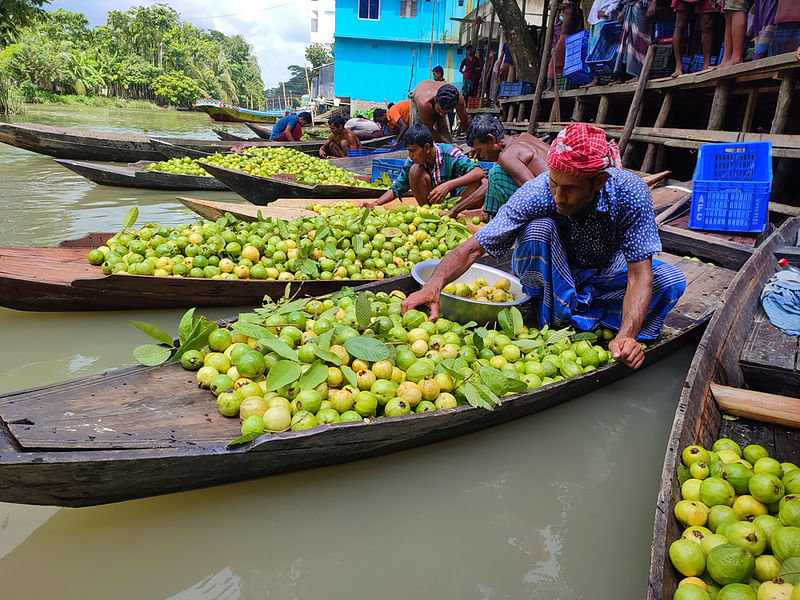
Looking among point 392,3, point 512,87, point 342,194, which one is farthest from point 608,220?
point 392,3

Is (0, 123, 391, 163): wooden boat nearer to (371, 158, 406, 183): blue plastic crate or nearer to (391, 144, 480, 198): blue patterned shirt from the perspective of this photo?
(371, 158, 406, 183): blue plastic crate

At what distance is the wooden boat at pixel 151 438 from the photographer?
1.59 m

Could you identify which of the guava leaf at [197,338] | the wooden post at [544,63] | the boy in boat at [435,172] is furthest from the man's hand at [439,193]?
the wooden post at [544,63]

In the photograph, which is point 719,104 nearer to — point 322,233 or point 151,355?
point 322,233

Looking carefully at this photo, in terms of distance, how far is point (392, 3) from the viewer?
23516 millimetres

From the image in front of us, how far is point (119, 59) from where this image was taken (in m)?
45.7

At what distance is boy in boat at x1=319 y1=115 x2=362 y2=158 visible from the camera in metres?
10.3

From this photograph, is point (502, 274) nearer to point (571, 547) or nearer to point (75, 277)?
point (571, 547)

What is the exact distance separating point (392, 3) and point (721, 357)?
25.4 meters

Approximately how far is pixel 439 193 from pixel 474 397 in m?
3.30

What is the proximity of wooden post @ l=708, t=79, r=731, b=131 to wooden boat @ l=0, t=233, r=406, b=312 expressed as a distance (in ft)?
15.2

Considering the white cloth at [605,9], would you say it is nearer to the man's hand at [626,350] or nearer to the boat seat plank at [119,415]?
the man's hand at [626,350]

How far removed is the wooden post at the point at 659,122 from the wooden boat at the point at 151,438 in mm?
5114

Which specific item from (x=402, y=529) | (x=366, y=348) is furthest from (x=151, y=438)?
(x=402, y=529)
